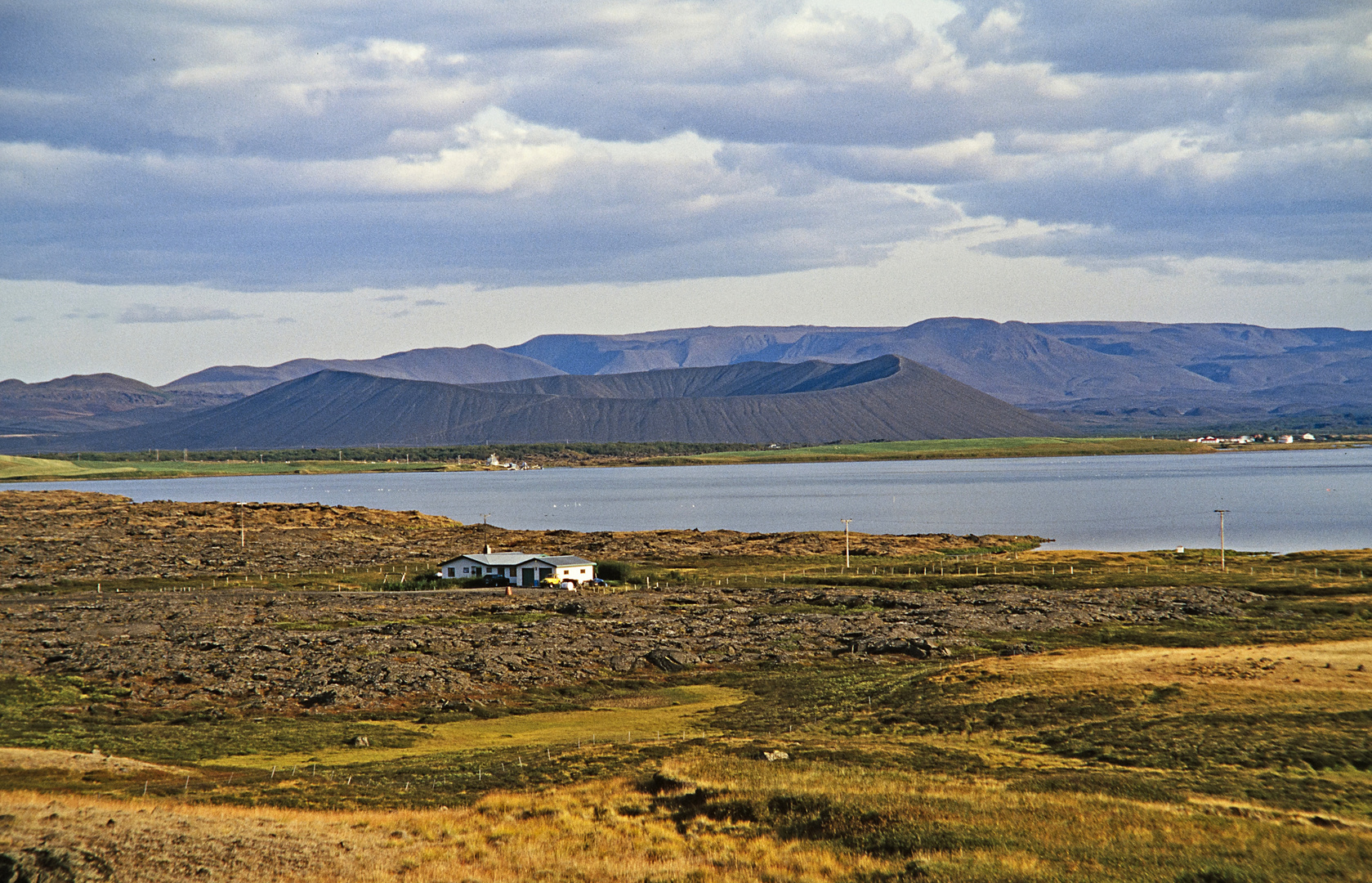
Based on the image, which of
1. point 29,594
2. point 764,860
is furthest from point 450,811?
point 29,594

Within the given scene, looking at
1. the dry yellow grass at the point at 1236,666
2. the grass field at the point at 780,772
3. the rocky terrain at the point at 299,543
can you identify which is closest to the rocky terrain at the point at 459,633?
the grass field at the point at 780,772

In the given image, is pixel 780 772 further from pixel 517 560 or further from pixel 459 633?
pixel 517 560

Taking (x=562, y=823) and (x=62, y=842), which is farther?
(x=562, y=823)

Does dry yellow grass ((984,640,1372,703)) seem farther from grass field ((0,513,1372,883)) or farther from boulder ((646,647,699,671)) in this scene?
boulder ((646,647,699,671))

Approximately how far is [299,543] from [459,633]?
5599cm

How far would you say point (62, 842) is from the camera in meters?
18.5

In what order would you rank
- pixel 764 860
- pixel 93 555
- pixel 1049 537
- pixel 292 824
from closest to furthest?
pixel 764 860
pixel 292 824
pixel 93 555
pixel 1049 537

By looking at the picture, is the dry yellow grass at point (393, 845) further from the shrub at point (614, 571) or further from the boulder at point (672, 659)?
the shrub at point (614, 571)

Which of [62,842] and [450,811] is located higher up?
[62,842]

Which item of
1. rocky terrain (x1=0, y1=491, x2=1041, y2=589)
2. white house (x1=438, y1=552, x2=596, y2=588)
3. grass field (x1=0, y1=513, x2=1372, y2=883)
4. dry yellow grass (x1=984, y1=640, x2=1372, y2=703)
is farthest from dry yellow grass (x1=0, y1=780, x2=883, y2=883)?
rocky terrain (x1=0, y1=491, x2=1041, y2=589)

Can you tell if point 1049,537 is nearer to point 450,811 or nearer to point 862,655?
point 862,655

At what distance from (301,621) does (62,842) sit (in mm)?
42060

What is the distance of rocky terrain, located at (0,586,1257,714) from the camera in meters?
45.2

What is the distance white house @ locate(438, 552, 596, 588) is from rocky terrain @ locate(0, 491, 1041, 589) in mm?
13266
